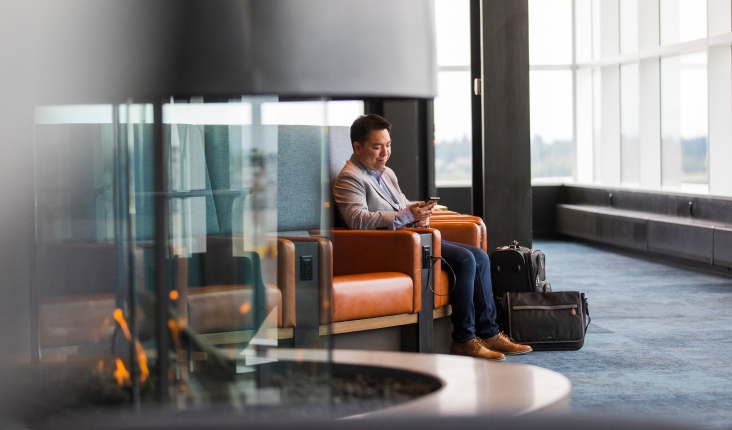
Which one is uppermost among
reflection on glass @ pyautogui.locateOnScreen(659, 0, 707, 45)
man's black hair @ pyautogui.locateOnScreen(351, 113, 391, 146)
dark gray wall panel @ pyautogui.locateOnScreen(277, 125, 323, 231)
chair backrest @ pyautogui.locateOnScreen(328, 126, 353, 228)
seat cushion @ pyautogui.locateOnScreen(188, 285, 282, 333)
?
reflection on glass @ pyautogui.locateOnScreen(659, 0, 707, 45)

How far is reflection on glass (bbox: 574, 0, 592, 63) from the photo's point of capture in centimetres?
1235

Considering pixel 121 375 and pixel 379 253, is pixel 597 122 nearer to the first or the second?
pixel 379 253

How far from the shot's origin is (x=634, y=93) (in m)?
11.1

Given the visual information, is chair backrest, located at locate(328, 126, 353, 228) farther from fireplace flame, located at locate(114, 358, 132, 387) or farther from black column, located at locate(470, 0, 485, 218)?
fireplace flame, located at locate(114, 358, 132, 387)

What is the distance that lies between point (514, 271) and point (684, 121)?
19.2ft

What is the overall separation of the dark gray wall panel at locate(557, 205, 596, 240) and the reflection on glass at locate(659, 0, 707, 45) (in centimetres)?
221

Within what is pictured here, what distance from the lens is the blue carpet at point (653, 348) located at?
3.43 meters

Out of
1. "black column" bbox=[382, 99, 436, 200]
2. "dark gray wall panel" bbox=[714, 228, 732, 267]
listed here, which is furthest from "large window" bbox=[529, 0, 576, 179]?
"black column" bbox=[382, 99, 436, 200]

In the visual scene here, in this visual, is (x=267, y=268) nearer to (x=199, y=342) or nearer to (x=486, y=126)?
(x=199, y=342)

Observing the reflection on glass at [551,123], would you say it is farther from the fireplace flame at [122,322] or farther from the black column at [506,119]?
the fireplace flame at [122,322]

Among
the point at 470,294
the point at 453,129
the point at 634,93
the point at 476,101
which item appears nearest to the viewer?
the point at 470,294

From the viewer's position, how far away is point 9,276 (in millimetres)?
898

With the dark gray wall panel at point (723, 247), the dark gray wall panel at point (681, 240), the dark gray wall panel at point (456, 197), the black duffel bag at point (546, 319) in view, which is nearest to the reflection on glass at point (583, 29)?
the dark gray wall panel at point (456, 197)

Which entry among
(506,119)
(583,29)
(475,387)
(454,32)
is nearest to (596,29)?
(583,29)
